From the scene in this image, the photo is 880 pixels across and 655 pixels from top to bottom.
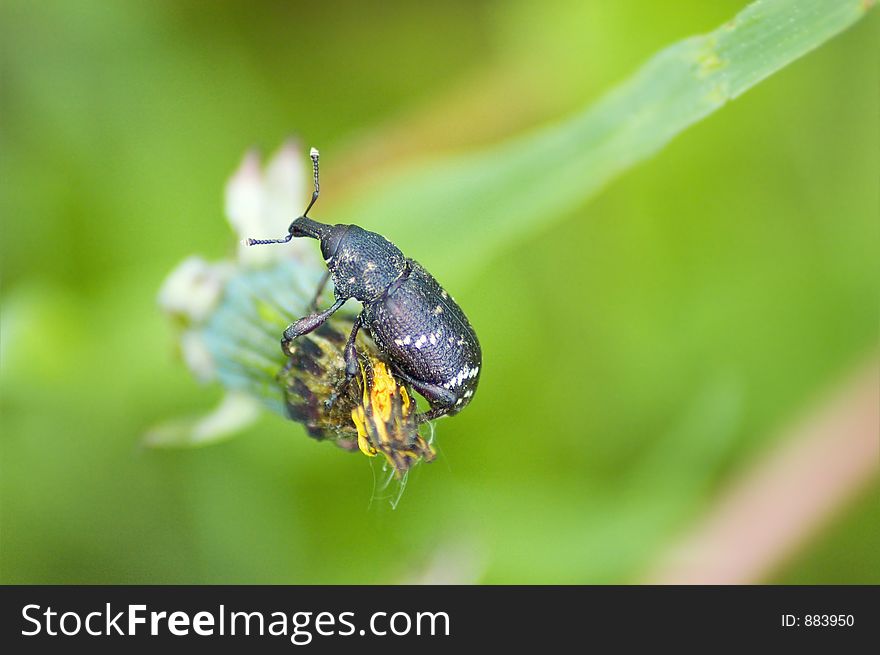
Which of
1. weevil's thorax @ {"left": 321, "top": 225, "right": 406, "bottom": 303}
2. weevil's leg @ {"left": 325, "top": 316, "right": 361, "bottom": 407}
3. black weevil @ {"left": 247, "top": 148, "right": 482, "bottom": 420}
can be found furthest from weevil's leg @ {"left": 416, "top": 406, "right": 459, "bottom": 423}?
weevil's thorax @ {"left": 321, "top": 225, "right": 406, "bottom": 303}

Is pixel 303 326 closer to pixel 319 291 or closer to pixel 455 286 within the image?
pixel 319 291

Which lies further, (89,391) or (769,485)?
(769,485)

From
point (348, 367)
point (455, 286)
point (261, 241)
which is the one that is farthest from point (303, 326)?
point (455, 286)

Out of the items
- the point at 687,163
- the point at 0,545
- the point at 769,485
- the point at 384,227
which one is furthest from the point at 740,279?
the point at 0,545

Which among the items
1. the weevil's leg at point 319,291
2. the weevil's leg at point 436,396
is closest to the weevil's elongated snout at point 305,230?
the weevil's leg at point 319,291

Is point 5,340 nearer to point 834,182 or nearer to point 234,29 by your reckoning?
point 234,29

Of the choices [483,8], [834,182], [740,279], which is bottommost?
[740,279]
